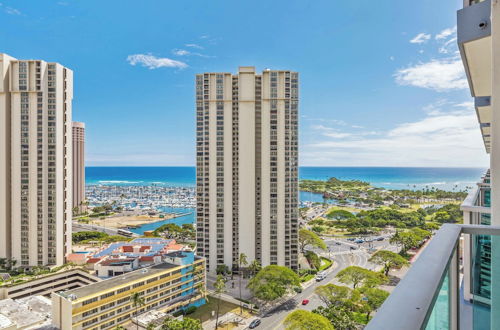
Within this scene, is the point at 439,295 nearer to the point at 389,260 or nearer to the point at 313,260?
the point at 389,260

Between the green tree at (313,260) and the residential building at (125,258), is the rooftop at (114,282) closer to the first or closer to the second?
the residential building at (125,258)

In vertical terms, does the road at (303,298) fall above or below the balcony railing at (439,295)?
below

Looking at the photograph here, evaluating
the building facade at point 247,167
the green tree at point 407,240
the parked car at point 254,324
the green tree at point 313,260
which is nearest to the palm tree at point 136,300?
the parked car at point 254,324

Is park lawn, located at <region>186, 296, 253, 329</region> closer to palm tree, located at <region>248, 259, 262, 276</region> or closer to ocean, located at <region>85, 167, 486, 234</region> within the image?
palm tree, located at <region>248, 259, 262, 276</region>

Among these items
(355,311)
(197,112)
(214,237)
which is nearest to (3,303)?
(214,237)

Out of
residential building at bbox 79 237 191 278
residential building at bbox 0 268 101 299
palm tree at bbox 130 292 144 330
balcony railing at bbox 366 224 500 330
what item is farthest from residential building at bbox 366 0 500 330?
residential building at bbox 0 268 101 299

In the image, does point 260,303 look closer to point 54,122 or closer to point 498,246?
point 498,246
